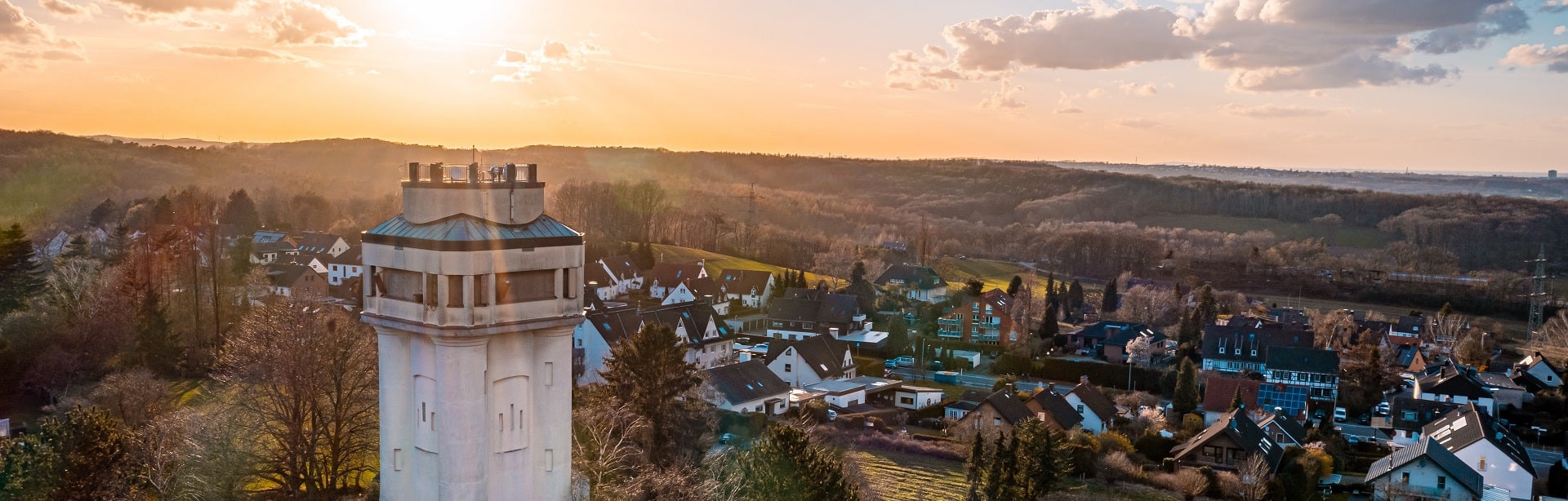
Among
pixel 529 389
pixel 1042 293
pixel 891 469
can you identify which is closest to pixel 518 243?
pixel 529 389

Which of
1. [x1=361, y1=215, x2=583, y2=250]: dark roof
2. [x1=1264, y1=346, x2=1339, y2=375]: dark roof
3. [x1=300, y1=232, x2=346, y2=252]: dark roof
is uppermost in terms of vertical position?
[x1=361, y1=215, x2=583, y2=250]: dark roof

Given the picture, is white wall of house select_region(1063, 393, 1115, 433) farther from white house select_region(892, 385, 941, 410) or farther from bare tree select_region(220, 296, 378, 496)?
bare tree select_region(220, 296, 378, 496)

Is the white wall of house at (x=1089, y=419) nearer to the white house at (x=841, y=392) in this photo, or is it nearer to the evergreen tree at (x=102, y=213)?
the white house at (x=841, y=392)

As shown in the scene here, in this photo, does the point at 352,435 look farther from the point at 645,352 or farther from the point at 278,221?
the point at 278,221

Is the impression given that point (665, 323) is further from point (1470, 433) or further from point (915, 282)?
point (915, 282)

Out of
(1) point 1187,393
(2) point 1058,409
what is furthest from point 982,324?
(2) point 1058,409

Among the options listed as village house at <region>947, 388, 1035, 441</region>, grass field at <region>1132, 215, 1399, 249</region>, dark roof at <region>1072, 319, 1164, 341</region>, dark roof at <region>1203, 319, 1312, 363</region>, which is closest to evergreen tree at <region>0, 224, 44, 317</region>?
village house at <region>947, 388, 1035, 441</region>
